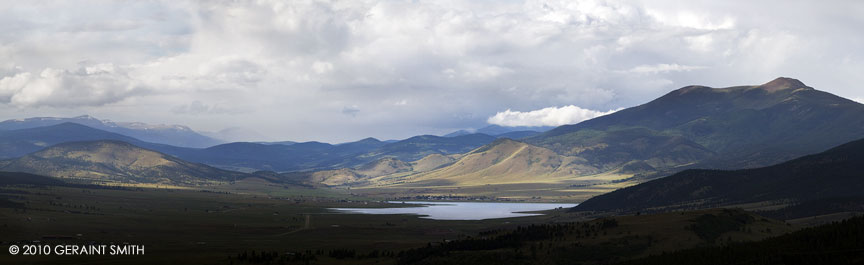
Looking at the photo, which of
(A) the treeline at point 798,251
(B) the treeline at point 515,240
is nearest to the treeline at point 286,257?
(B) the treeline at point 515,240

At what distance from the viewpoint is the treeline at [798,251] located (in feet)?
290

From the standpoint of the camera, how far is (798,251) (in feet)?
308

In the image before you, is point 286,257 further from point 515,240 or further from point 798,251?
point 798,251

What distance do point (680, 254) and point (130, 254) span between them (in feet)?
364

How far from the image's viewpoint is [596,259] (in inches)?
Result: 4892

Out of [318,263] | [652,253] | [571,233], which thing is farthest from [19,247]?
[652,253]

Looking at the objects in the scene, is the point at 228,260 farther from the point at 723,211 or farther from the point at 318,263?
the point at 723,211

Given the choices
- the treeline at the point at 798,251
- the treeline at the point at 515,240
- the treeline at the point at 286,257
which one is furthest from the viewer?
the treeline at the point at 515,240

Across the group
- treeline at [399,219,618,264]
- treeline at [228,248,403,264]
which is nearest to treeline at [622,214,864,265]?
treeline at [399,219,618,264]

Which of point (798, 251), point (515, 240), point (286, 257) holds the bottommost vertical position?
point (286, 257)

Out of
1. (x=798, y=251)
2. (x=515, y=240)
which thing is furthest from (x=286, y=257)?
(x=798, y=251)

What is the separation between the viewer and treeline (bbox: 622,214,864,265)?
88.3 m

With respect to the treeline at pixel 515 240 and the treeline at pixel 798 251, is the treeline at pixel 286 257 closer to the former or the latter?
the treeline at pixel 515 240

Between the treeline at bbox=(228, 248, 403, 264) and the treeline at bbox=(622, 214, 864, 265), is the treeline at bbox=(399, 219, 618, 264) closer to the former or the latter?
the treeline at bbox=(228, 248, 403, 264)
